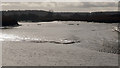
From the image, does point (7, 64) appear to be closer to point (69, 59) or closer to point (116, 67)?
point (69, 59)

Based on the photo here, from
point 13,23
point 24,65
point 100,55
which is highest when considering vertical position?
point 24,65

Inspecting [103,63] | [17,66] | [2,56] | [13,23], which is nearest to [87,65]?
[103,63]

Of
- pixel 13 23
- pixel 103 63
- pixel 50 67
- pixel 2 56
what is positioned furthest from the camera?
pixel 13 23

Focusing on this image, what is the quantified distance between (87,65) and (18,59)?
6.09 meters

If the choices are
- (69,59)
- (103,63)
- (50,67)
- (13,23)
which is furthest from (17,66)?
(13,23)

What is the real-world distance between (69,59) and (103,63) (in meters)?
3.11

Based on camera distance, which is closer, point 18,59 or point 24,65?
point 24,65

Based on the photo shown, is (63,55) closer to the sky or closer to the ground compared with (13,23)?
closer to the sky

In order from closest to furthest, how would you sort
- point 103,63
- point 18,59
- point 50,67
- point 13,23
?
point 50,67 < point 103,63 < point 18,59 < point 13,23

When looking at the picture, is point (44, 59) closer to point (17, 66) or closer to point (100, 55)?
point (17, 66)

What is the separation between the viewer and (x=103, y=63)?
72.3 ft

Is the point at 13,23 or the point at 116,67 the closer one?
the point at 116,67

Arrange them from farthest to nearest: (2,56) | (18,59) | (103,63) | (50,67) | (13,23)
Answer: (13,23) < (2,56) < (18,59) < (103,63) < (50,67)

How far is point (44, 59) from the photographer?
2356 cm
